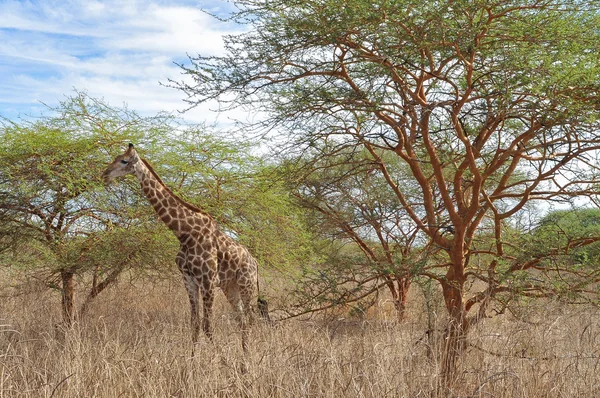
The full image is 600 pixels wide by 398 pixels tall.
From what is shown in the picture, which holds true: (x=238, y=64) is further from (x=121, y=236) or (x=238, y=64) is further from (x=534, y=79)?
(x=534, y=79)

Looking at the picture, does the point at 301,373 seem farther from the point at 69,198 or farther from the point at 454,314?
the point at 69,198

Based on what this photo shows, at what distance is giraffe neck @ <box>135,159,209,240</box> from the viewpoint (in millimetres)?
6523

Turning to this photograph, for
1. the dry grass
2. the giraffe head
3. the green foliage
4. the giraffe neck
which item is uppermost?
the giraffe head

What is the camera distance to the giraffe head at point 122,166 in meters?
6.16

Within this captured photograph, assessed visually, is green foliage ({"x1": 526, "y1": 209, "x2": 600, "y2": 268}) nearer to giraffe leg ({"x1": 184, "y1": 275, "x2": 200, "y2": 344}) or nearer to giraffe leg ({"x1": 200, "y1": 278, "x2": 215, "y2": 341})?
giraffe leg ({"x1": 200, "y1": 278, "x2": 215, "y2": 341})

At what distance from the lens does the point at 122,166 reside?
20.5ft

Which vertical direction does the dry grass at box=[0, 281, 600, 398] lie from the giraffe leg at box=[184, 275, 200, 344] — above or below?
below

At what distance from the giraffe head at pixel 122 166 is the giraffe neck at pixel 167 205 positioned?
0.55ft

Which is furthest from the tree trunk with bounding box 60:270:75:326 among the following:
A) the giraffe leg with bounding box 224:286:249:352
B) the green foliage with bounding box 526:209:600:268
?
the green foliage with bounding box 526:209:600:268

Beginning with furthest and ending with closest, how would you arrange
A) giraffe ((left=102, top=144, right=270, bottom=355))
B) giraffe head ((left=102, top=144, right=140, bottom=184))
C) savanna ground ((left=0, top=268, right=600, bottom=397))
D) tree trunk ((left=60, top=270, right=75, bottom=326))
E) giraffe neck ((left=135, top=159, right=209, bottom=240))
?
tree trunk ((left=60, top=270, right=75, bottom=326)) < giraffe neck ((left=135, top=159, right=209, bottom=240)) < giraffe ((left=102, top=144, right=270, bottom=355)) < giraffe head ((left=102, top=144, right=140, bottom=184)) < savanna ground ((left=0, top=268, right=600, bottom=397))

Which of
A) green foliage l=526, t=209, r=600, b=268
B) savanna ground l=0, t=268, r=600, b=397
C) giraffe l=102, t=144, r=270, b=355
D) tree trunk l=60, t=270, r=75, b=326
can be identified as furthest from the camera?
tree trunk l=60, t=270, r=75, b=326

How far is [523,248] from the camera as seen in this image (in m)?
6.23

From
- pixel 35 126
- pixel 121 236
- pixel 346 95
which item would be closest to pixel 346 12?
pixel 346 95

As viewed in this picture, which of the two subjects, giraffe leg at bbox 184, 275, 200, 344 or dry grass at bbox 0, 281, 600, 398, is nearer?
dry grass at bbox 0, 281, 600, 398
